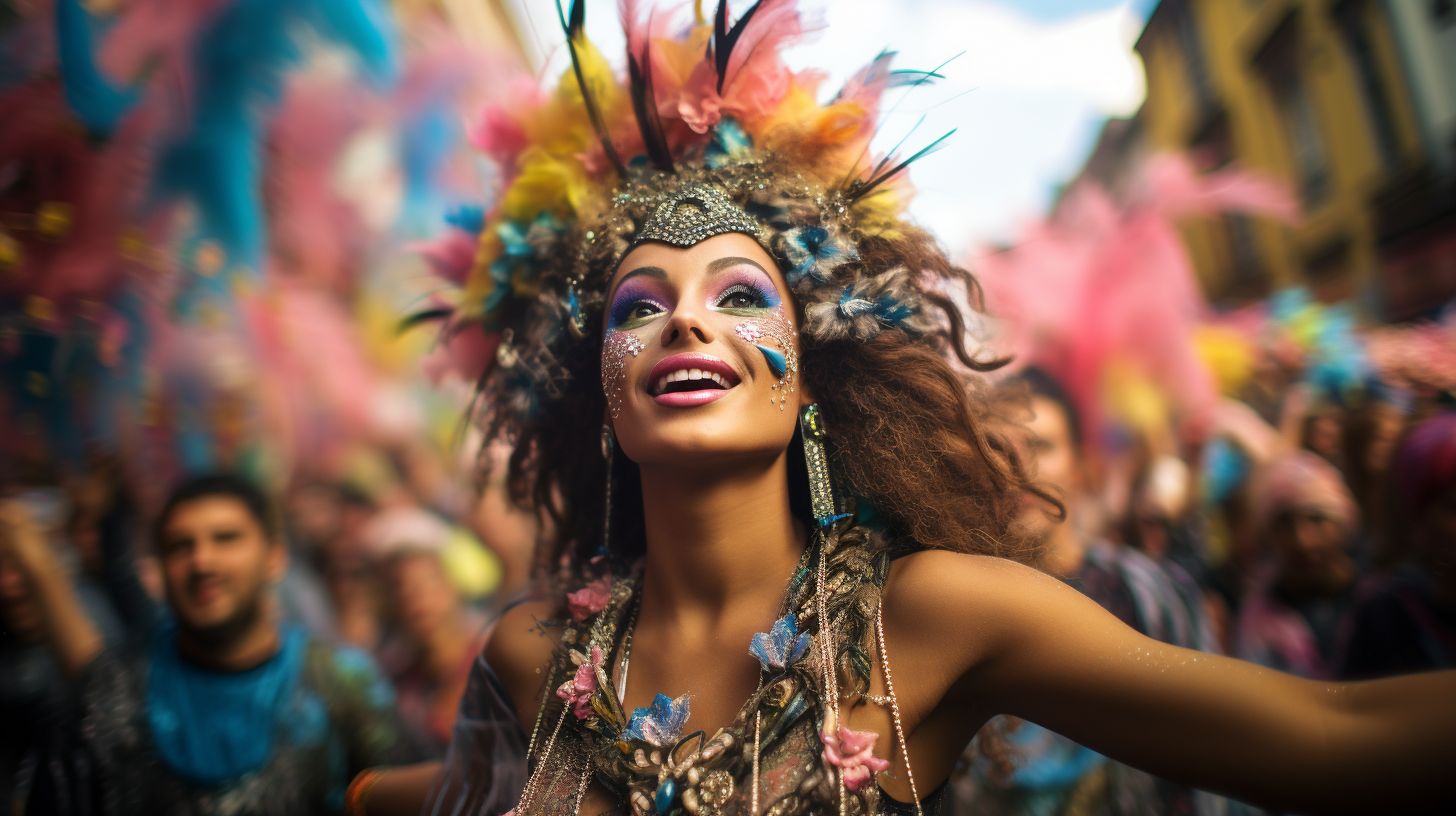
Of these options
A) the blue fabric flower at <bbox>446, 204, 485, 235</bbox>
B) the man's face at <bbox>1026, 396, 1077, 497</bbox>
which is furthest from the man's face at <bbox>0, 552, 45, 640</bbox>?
the man's face at <bbox>1026, 396, 1077, 497</bbox>

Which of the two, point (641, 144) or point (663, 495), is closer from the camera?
point (663, 495)

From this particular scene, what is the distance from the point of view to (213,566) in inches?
118

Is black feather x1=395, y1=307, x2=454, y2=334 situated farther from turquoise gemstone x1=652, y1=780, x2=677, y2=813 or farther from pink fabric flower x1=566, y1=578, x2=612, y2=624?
turquoise gemstone x1=652, y1=780, x2=677, y2=813

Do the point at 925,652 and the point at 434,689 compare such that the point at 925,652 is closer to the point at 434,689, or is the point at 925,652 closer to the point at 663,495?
the point at 663,495

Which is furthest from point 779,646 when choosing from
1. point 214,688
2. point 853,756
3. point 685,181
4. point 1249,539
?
point 1249,539

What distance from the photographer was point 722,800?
5.38 ft

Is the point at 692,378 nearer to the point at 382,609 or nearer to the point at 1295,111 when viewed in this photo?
the point at 382,609

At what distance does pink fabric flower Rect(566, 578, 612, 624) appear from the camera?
83.4 inches

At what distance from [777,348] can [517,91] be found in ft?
3.81

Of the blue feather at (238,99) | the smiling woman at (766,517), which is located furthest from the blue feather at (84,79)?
the smiling woman at (766,517)

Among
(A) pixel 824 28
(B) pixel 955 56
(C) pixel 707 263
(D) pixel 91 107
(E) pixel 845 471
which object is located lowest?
(E) pixel 845 471

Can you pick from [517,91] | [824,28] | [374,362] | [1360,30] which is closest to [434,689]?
[374,362]

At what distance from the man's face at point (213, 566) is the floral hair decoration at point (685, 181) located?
1.35m

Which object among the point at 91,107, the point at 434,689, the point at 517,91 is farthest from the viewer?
the point at 434,689
